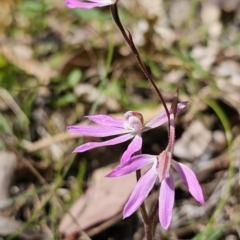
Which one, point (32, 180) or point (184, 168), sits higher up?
point (184, 168)

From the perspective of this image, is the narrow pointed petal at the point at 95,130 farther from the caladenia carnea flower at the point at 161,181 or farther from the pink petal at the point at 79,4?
the pink petal at the point at 79,4

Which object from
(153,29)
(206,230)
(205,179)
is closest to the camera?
(206,230)

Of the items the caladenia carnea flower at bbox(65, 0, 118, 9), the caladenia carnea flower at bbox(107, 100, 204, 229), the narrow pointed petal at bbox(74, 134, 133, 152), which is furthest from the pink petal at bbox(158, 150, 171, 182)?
the caladenia carnea flower at bbox(65, 0, 118, 9)

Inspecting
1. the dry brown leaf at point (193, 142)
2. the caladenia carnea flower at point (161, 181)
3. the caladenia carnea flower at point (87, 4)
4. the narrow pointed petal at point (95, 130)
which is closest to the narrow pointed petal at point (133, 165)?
the caladenia carnea flower at point (161, 181)

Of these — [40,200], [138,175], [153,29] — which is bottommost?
[40,200]

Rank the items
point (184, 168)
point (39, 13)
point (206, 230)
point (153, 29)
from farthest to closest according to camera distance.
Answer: point (39, 13) < point (153, 29) < point (206, 230) < point (184, 168)

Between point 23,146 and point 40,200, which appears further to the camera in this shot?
point 23,146

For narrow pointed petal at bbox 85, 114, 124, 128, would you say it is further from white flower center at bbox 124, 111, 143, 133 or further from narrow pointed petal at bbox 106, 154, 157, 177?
narrow pointed petal at bbox 106, 154, 157, 177

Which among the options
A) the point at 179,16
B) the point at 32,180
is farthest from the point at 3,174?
the point at 179,16

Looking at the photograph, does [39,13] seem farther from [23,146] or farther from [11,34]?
[23,146]
